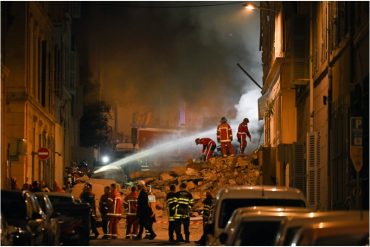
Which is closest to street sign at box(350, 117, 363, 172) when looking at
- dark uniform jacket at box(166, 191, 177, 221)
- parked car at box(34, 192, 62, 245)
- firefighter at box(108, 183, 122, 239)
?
parked car at box(34, 192, 62, 245)

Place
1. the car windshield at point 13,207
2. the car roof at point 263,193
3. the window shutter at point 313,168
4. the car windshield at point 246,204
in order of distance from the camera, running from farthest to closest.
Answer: the window shutter at point 313,168 → the car windshield at point 13,207 → the car roof at point 263,193 → the car windshield at point 246,204

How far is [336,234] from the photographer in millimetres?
8188

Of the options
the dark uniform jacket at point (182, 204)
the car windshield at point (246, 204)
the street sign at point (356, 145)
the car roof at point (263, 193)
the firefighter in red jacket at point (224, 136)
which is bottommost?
the dark uniform jacket at point (182, 204)

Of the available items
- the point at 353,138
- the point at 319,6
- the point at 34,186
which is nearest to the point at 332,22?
the point at 319,6

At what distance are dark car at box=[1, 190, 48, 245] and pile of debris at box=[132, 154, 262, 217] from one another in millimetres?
21706

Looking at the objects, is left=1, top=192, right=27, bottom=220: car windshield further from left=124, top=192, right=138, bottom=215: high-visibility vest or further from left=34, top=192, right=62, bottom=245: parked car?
left=124, top=192, right=138, bottom=215: high-visibility vest

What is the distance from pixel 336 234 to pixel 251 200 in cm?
790

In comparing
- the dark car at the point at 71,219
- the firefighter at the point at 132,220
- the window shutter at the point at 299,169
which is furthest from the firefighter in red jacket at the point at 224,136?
the dark car at the point at 71,219

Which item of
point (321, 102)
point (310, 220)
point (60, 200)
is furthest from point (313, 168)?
point (310, 220)

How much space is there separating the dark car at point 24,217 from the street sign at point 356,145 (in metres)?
5.67

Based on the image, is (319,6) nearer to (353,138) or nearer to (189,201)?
(189,201)

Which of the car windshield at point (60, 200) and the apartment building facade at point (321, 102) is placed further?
the car windshield at point (60, 200)

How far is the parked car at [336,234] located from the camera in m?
8.18

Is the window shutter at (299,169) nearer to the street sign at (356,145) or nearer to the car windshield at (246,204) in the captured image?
the street sign at (356,145)
